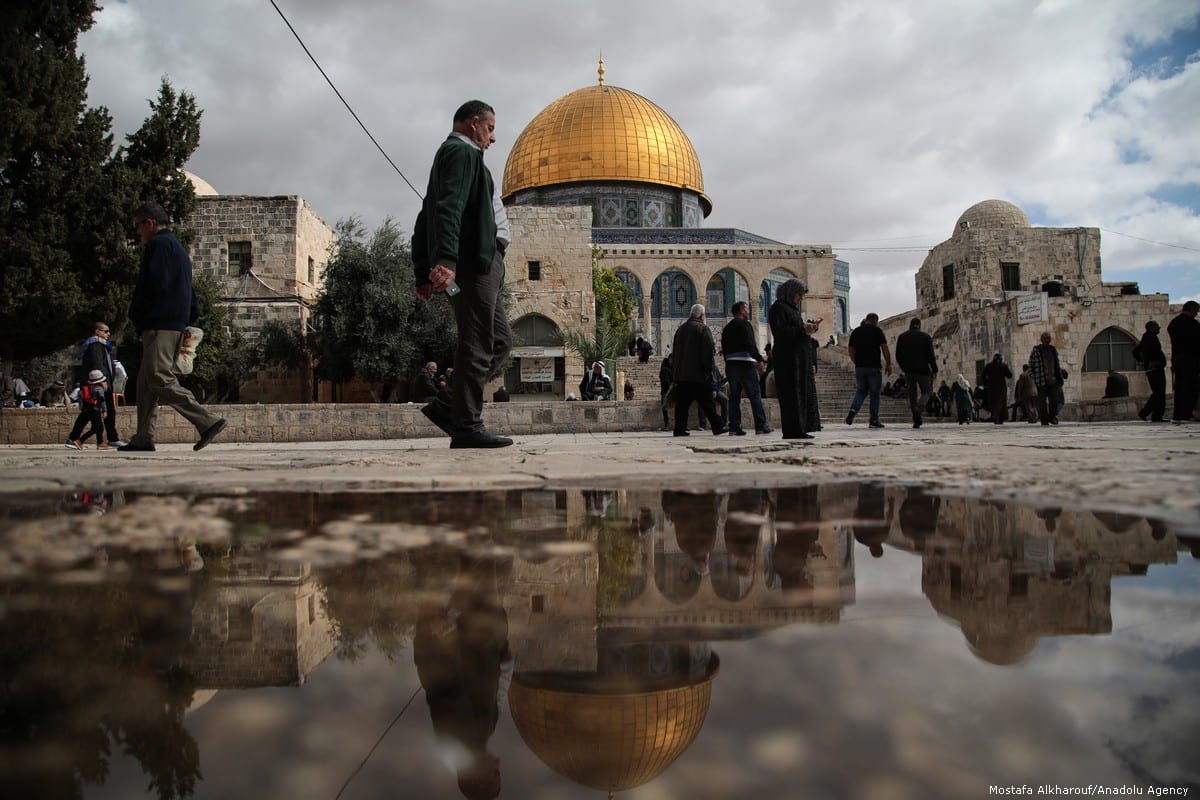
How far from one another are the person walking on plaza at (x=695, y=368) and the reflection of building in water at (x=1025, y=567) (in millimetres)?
5899

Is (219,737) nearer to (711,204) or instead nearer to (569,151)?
(569,151)

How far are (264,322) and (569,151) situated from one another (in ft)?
71.2

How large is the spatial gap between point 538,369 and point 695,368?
55.9 feet

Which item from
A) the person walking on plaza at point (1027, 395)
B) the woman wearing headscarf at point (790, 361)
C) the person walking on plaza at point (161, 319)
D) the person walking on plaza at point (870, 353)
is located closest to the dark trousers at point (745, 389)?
the woman wearing headscarf at point (790, 361)

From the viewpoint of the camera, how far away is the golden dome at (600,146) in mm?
37750

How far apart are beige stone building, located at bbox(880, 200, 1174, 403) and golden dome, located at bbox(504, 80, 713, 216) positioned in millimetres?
16589

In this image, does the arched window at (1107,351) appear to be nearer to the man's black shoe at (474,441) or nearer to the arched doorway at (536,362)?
the arched doorway at (536,362)

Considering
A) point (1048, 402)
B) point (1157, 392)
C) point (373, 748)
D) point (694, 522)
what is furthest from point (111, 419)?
point (1048, 402)

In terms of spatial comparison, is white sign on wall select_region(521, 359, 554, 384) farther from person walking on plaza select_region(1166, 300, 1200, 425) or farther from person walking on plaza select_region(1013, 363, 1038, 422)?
person walking on plaza select_region(1166, 300, 1200, 425)

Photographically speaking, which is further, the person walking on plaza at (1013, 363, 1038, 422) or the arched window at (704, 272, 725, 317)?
the arched window at (704, 272, 725, 317)

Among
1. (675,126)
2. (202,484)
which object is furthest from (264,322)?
(675,126)

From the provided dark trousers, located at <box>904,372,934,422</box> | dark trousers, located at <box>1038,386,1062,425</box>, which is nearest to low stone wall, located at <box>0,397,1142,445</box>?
dark trousers, located at <box>904,372,934,422</box>

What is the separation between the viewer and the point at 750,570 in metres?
0.99

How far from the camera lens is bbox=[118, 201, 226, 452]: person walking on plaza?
4371mm
